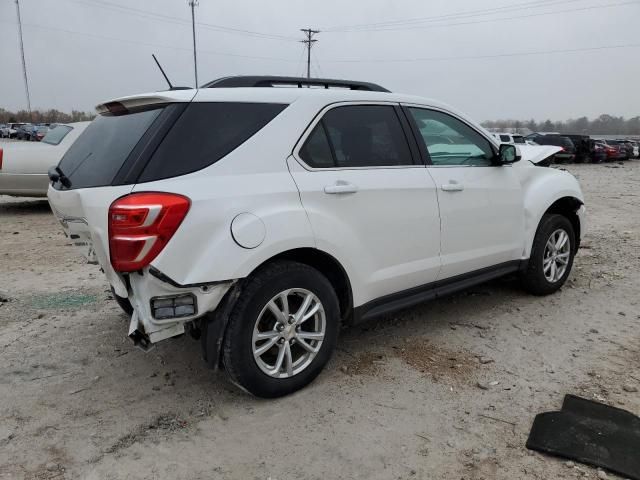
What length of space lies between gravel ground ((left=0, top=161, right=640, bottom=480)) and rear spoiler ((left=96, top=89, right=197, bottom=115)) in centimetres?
171

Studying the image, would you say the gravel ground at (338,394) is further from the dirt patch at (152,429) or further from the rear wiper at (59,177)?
the rear wiper at (59,177)

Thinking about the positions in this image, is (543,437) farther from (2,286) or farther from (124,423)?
(2,286)

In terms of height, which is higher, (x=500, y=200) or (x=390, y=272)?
(x=500, y=200)

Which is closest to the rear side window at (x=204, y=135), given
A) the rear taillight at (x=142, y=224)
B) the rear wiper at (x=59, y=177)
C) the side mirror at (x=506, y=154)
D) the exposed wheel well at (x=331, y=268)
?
the rear taillight at (x=142, y=224)

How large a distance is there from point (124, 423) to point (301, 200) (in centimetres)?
157

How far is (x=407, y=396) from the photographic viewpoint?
314 centimetres

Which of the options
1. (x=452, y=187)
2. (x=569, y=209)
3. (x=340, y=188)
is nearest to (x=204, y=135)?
(x=340, y=188)

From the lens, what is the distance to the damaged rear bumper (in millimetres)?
2600

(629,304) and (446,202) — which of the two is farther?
(629,304)

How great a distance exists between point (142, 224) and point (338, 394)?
5.06 feet

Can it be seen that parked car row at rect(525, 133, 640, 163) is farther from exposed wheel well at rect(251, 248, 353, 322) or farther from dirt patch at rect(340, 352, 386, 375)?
exposed wheel well at rect(251, 248, 353, 322)

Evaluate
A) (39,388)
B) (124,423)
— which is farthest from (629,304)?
(39,388)

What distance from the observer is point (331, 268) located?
10.6 ft

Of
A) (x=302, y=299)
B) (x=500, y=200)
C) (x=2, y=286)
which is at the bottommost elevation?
(x=2, y=286)
